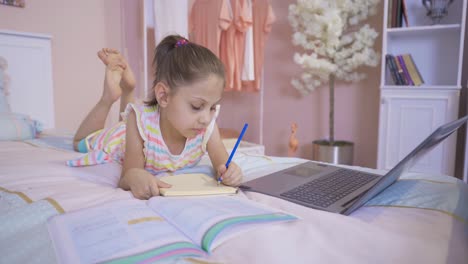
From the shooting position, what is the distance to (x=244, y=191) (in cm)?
77

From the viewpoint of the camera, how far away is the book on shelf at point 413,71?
220 cm

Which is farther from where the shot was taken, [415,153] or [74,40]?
[74,40]

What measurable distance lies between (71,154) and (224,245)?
3.13ft

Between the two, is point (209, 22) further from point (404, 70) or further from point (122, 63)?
point (404, 70)

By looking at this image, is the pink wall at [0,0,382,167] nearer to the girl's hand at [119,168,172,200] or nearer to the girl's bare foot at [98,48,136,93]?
the girl's bare foot at [98,48,136,93]

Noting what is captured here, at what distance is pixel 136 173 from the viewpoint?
2.50ft

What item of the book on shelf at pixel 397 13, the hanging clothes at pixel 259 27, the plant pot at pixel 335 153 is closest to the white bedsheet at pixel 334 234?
the plant pot at pixel 335 153

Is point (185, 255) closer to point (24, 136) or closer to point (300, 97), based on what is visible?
point (24, 136)

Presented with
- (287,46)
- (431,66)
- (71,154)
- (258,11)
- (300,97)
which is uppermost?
(258,11)

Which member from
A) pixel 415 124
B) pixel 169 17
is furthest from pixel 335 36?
pixel 169 17

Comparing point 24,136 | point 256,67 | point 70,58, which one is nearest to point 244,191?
point 24,136

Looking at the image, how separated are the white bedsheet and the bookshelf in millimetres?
1721

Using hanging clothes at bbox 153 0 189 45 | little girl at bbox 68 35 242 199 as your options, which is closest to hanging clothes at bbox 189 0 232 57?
hanging clothes at bbox 153 0 189 45

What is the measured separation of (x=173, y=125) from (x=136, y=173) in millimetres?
269
